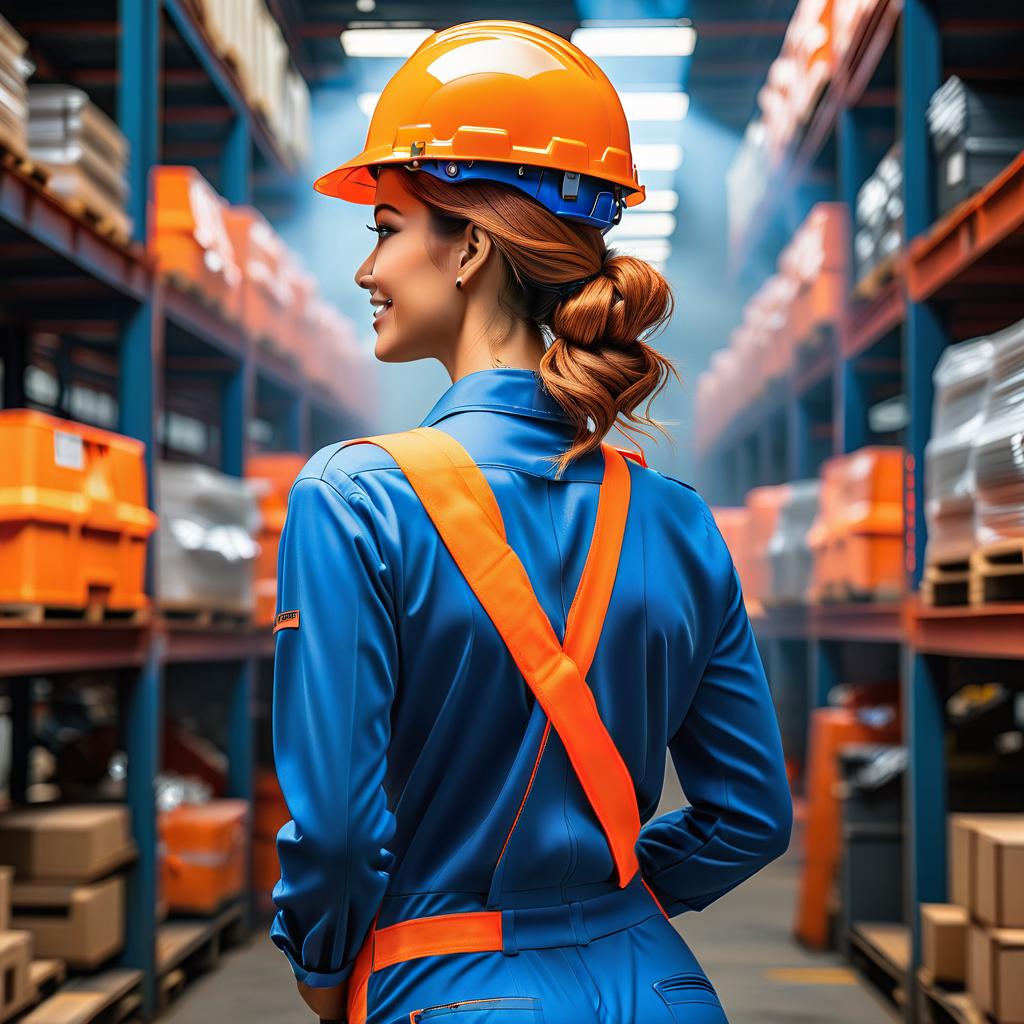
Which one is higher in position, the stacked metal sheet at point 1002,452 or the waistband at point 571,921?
the stacked metal sheet at point 1002,452

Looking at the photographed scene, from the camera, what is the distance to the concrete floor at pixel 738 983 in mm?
5844

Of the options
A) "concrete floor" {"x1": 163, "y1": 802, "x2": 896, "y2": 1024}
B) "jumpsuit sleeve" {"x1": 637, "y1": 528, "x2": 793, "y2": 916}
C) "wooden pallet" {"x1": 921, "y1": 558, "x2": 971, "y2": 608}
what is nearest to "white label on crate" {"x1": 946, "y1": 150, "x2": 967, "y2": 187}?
"wooden pallet" {"x1": 921, "y1": 558, "x2": 971, "y2": 608}

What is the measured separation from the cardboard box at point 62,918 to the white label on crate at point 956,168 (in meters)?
4.34

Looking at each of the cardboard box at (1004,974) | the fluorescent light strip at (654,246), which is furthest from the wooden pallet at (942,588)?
the fluorescent light strip at (654,246)

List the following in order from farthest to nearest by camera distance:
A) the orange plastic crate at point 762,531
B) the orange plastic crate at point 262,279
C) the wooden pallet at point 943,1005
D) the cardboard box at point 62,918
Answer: the orange plastic crate at point 762,531 → the orange plastic crate at point 262,279 → the cardboard box at point 62,918 → the wooden pallet at point 943,1005

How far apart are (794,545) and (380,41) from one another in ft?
20.2

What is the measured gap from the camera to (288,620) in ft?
4.64

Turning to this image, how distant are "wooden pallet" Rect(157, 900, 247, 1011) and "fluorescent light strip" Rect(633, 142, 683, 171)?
9988mm

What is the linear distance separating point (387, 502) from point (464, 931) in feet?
1.53

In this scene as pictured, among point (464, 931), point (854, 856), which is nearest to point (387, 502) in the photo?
point (464, 931)

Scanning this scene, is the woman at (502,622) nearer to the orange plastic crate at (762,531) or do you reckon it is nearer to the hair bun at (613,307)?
the hair bun at (613,307)

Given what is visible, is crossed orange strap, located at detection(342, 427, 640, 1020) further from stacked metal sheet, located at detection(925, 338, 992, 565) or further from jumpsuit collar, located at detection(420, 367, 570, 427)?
stacked metal sheet, located at detection(925, 338, 992, 565)

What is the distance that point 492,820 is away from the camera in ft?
4.61

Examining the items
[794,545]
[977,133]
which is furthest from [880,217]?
[794,545]
